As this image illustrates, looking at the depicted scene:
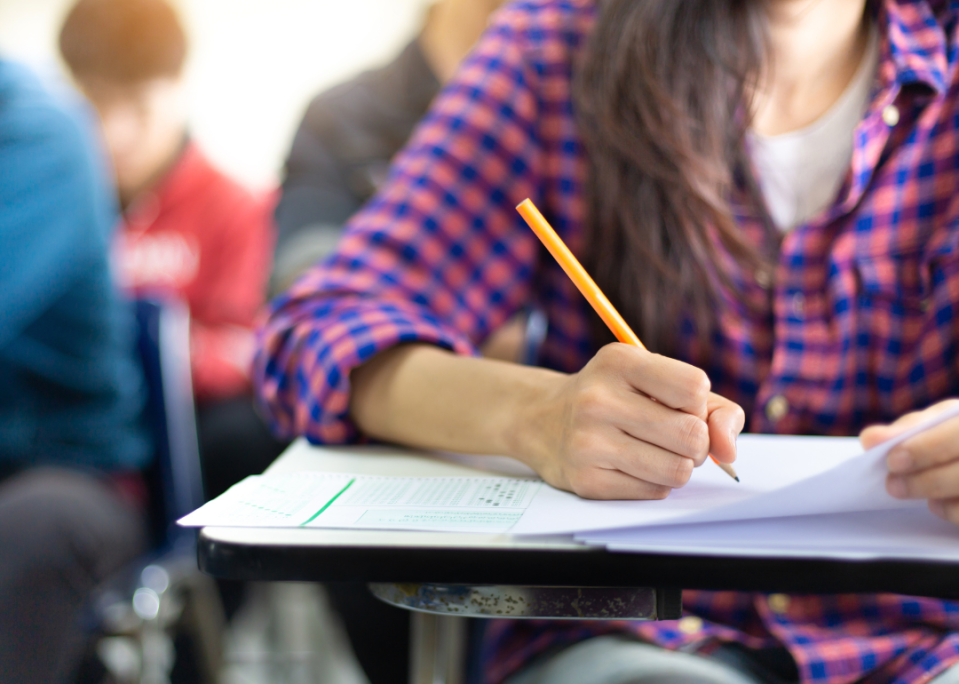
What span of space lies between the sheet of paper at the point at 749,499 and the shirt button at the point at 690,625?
0.12 meters

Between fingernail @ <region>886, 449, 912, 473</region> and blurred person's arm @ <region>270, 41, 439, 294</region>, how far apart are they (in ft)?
3.59

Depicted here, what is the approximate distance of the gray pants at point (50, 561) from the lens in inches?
29.4

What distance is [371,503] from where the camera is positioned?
42 centimetres

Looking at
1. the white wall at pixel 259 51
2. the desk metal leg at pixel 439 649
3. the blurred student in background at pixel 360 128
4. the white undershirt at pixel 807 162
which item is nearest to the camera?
the desk metal leg at pixel 439 649

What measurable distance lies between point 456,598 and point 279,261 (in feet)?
3.25

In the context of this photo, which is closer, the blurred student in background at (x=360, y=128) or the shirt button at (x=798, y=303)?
the shirt button at (x=798, y=303)

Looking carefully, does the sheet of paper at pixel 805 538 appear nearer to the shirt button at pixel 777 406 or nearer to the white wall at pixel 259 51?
the shirt button at pixel 777 406

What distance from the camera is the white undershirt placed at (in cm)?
66

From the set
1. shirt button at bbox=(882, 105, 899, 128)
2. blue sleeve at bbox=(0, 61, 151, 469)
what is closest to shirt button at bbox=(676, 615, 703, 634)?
shirt button at bbox=(882, 105, 899, 128)

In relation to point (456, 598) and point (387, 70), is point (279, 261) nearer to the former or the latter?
point (387, 70)

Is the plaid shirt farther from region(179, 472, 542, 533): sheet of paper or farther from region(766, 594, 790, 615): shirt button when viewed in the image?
region(179, 472, 542, 533): sheet of paper

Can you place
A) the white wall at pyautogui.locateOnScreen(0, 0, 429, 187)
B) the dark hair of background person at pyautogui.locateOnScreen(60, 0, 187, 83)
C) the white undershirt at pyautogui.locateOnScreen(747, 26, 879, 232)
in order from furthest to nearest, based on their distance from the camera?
the white wall at pyautogui.locateOnScreen(0, 0, 429, 187), the dark hair of background person at pyautogui.locateOnScreen(60, 0, 187, 83), the white undershirt at pyautogui.locateOnScreen(747, 26, 879, 232)

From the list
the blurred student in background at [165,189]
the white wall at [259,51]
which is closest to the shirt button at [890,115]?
the blurred student in background at [165,189]

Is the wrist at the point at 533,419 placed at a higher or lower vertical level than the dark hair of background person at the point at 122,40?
lower
